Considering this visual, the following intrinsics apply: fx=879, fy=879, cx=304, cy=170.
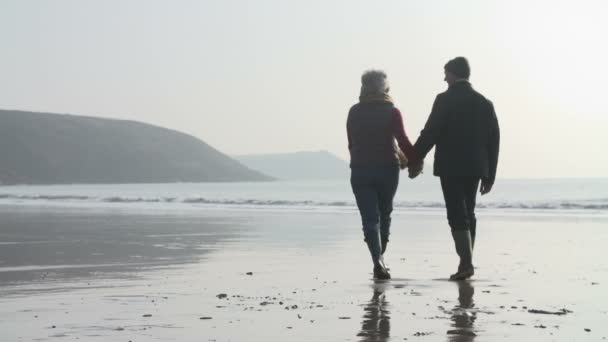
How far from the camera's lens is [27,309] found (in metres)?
5.87

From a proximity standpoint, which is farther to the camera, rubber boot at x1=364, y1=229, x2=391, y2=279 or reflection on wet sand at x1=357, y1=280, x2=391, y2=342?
rubber boot at x1=364, y1=229, x2=391, y2=279

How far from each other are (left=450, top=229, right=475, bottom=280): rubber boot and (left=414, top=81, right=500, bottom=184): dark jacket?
536 millimetres

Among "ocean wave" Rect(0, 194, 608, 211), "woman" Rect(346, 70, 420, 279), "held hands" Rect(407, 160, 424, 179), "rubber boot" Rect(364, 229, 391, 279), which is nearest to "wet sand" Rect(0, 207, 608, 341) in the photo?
"rubber boot" Rect(364, 229, 391, 279)

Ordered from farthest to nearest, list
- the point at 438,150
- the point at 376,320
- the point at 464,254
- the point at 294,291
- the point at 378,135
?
the point at 378,135
the point at 438,150
the point at 464,254
the point at 294,291
the point at 376,320

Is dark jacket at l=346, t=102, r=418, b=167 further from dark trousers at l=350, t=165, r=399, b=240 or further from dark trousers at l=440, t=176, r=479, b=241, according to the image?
dark trousers at l=440, t=176, r=479, b=241

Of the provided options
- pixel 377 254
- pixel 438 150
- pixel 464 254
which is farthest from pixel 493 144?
pixel 377 254

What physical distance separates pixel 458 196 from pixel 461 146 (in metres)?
0.44

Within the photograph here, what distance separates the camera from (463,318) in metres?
5.32

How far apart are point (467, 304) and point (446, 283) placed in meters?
1.43

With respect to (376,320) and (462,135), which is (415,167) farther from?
(376,320)

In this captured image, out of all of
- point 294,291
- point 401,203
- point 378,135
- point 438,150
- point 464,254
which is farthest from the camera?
point 401,203

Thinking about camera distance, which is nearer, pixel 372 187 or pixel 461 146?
pixel 461 146

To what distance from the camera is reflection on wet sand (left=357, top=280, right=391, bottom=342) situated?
4.73 metres

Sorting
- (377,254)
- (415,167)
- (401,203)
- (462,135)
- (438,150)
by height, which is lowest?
(377,254)
